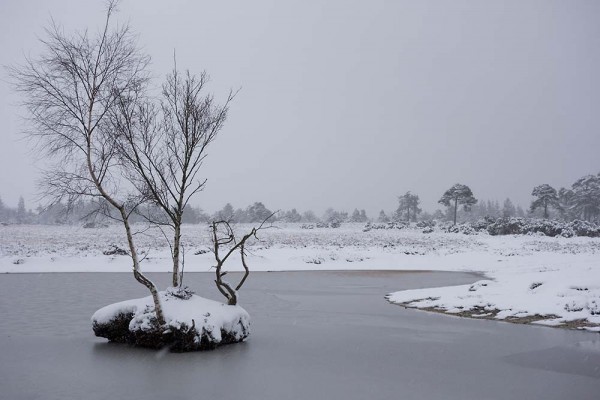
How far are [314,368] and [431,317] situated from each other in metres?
7.63

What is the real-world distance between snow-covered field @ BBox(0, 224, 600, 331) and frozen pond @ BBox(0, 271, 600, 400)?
2119mm

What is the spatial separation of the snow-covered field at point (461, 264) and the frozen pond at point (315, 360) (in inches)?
83.4

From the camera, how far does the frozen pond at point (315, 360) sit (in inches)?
322

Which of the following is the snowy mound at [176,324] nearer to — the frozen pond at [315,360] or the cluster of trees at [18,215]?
the frozen pond at [315,360]

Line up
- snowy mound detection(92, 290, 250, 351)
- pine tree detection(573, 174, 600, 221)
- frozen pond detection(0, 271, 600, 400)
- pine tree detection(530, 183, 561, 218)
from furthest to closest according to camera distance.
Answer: pine tree detection(573, 174, 600, 221) < pine tree detection(530, 183, 561, 218) < snowy mound detection(92, 290, 250, 351) < frozen pond detection(0, 271, 600, 400)

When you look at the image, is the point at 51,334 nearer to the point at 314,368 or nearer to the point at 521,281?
the point at 314,368

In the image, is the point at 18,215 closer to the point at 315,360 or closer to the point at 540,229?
the point at 540,229

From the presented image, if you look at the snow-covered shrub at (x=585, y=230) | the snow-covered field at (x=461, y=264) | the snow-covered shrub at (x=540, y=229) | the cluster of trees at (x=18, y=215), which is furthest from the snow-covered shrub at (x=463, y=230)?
the cluster of trees at (x=18, y=215)

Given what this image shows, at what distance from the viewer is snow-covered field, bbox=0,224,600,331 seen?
639 inches

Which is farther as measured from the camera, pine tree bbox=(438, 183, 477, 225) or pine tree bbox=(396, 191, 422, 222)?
pine tree bbox=(396, 191, 422, 222)

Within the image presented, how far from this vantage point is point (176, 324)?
35.2 feet

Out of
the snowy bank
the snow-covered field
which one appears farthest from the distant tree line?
the snowy bank

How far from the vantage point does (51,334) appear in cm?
1239

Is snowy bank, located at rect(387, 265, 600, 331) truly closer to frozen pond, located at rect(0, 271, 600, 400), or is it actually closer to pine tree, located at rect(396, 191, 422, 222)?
frozen pond, located at rect(0, 271, 600, 400)
